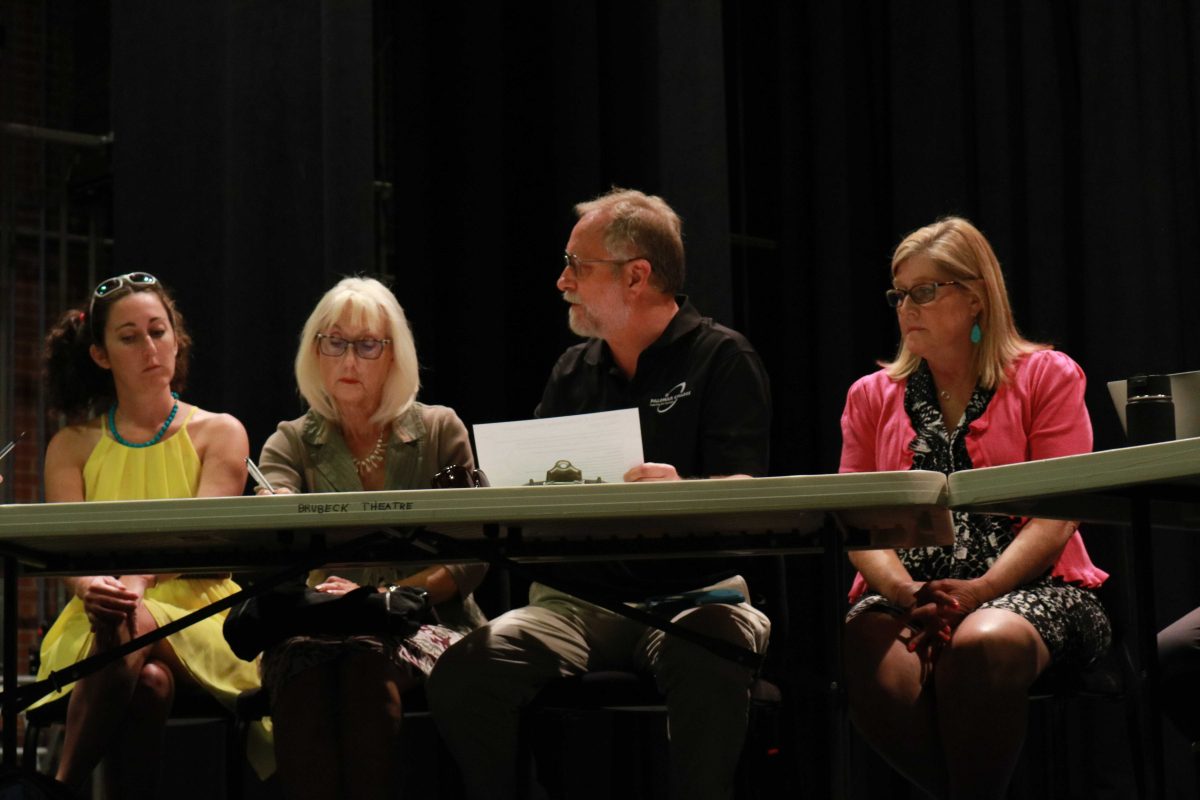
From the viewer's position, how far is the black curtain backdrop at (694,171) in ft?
11.8

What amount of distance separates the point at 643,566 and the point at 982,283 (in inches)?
33.6

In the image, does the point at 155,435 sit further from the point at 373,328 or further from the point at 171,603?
the point at 373,328

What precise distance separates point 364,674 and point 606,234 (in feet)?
3.30

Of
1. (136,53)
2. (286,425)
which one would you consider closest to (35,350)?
(136,53)

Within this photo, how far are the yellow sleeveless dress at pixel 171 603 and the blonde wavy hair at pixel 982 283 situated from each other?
151 cm

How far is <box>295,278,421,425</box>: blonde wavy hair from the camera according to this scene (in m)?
3.03

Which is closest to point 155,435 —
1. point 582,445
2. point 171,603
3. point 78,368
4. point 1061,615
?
point 78,368

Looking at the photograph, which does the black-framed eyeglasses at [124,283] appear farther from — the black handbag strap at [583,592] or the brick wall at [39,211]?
the brick wall at [39,211]

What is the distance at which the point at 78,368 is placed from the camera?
3.24 metres

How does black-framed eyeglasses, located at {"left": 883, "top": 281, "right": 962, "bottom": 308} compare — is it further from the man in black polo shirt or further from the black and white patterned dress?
the man in black polo shirt

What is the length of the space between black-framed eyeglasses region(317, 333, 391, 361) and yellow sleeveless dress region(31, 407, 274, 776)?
1.26 feet

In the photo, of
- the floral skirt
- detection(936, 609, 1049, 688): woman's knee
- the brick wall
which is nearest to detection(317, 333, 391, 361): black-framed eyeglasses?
the floral skirt

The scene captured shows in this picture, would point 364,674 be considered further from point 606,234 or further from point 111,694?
point 606,234

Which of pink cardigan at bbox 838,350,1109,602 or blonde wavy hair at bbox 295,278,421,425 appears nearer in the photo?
pink cardigan at bbox 838,350,1109,602
